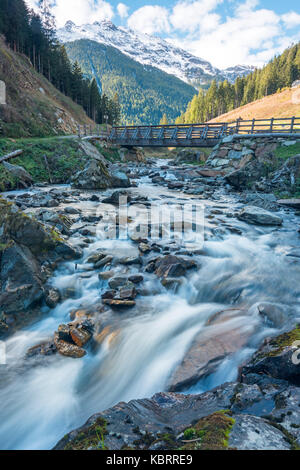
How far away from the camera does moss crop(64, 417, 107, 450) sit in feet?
8.01

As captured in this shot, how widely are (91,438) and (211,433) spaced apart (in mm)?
1139

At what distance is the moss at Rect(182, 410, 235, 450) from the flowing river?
1.45 meters

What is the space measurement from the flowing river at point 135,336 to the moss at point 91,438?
122 centimetres

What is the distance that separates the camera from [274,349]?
3984 millimetres

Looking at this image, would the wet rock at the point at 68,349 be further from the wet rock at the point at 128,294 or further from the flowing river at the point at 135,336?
the wet rock at the point at 128,294

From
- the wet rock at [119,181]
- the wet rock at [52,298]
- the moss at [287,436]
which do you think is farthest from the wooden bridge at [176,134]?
the moss at [287,436]

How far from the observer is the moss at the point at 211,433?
2270mm

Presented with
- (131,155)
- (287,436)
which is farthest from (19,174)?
(131,155)

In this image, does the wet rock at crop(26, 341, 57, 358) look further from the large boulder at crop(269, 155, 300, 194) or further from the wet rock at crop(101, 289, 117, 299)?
the large boulder at crop(269, 155, 300, 194)

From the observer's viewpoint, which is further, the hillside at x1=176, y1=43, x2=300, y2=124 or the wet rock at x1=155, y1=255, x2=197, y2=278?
the hillside at x1=176, y1=43, x2=300, y2=124

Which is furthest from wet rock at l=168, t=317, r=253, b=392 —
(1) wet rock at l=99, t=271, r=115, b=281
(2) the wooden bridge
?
(2) the wooden bridge

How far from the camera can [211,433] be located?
242 cm
